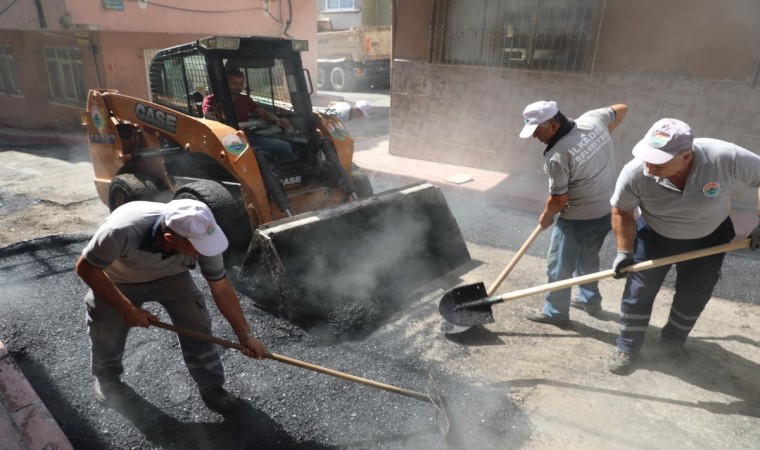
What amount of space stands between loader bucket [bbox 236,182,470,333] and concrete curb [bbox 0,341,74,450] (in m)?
1.53

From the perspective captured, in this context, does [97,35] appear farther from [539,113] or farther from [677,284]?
[677,284]

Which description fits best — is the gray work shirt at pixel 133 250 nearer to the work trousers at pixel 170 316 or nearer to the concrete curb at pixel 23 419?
the work trousers at pixel 170 316

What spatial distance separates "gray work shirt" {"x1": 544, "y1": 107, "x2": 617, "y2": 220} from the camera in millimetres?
Answer: 3336

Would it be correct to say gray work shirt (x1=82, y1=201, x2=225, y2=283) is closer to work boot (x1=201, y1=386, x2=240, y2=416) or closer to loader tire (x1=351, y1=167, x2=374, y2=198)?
work boot (x1=201, y1=386, x2=240, y2=416)

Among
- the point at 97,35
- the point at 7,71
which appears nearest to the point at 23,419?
the point at 97,35

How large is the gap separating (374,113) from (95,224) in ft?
33.2

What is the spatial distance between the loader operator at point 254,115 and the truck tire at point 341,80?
14.9 m

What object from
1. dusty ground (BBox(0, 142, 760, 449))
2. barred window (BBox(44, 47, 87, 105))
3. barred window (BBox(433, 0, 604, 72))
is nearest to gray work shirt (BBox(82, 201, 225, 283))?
dusty ground (BBox(0, 142, 760, 449))

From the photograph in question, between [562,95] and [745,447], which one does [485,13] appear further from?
[745,447]

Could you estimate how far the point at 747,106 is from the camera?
5.63 metres

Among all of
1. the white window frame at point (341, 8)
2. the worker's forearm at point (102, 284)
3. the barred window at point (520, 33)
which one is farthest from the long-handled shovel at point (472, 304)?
the white window frame at point (341, 8)

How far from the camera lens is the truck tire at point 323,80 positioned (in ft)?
63.9

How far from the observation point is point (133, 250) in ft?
7.89

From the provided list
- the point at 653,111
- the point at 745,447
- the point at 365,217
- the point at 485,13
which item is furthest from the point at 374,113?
the point at 745,447
